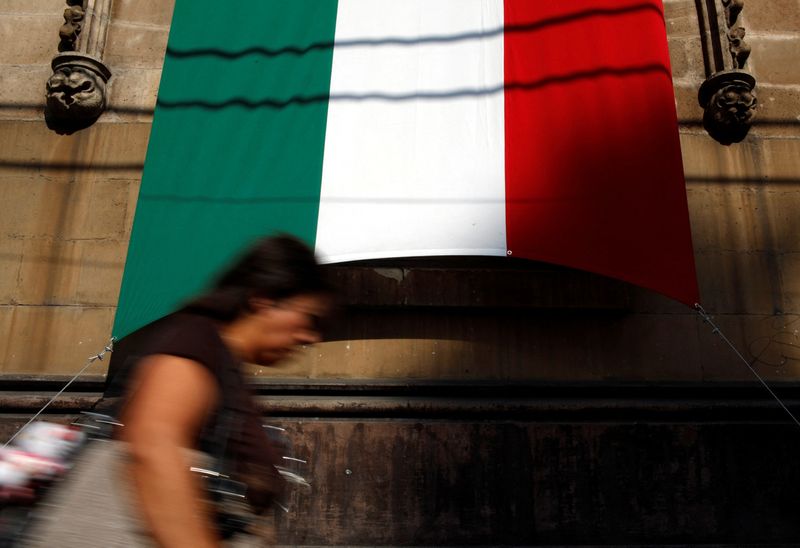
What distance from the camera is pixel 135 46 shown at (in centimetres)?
605

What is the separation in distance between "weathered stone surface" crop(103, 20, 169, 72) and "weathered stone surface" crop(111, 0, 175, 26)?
47 millimetres

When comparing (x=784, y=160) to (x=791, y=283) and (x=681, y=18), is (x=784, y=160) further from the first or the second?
(x=681, y=18)

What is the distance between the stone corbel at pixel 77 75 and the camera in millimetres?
5691

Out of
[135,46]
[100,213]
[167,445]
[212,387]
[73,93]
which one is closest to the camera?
[167,445]

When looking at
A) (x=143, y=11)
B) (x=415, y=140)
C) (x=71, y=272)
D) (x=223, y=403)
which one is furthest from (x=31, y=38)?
(x=223, y=403)

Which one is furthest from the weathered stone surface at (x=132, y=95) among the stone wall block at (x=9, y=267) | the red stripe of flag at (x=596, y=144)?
the red stripe of flag at (x=596, y=144)

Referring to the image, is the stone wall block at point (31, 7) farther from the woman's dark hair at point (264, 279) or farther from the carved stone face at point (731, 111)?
the woman's dark hair at point (264, 279)

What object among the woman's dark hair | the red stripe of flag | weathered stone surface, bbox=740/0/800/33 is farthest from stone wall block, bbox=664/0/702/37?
the woman's dark hair

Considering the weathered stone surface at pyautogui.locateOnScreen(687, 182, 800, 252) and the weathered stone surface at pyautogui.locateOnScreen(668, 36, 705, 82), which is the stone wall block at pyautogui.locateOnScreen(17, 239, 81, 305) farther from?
the weathered stone surface at pyautogui.locateOnScreen(668, 36, 705, 82)

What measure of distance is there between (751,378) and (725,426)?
1.47ft

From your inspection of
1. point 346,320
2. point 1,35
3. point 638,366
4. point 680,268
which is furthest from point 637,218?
point 1,35

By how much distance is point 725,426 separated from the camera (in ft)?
16.4

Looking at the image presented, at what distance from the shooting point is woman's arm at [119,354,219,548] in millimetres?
1428

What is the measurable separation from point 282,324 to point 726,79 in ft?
16.4
